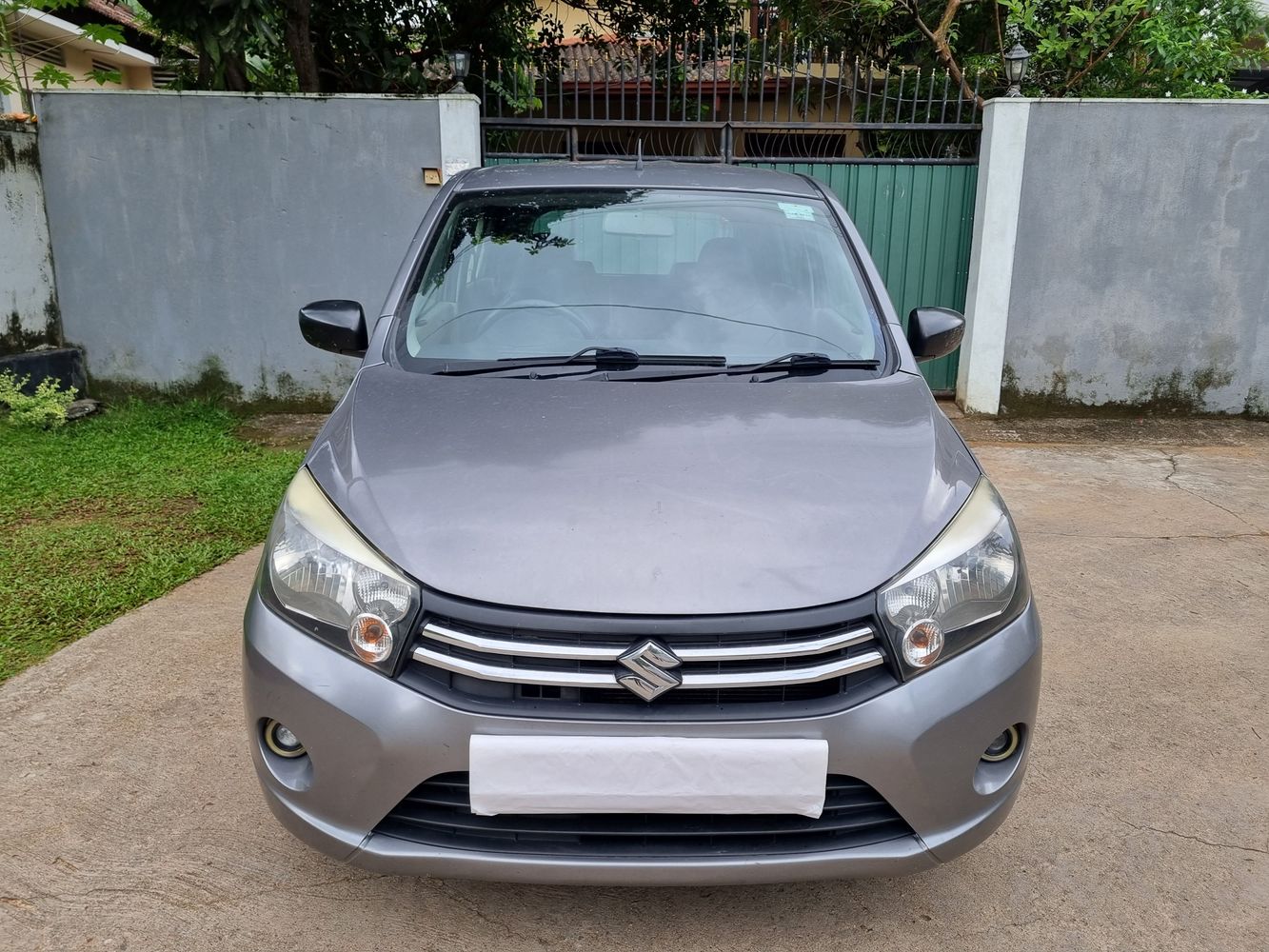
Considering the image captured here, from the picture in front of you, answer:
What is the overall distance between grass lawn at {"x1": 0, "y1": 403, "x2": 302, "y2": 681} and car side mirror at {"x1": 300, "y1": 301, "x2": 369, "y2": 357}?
4.93 feet

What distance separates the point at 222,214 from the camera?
6738 mm

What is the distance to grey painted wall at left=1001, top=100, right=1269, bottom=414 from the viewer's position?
6.82 meters

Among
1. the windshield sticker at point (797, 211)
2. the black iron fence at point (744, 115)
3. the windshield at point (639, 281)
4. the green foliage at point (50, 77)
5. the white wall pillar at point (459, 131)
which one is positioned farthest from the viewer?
the black iron fence at point (744, 115)

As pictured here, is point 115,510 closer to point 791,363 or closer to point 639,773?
point 791,363

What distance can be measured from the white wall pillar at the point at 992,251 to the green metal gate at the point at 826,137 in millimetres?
262

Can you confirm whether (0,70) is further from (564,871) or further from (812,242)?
(564,871)

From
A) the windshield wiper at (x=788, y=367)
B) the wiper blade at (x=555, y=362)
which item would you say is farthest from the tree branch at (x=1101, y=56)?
the wiper blade at (x=555, y=362)

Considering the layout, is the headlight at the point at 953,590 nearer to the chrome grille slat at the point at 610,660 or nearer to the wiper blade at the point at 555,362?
the chrome grille slat at the point at 610,660

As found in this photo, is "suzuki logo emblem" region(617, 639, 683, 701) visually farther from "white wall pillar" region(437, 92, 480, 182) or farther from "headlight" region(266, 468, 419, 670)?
"white wall pillar" region(437, 92, 480, 182)

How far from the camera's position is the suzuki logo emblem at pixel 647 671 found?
183cm

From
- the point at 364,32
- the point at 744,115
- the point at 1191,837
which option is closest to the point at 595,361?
the point at 1191,837

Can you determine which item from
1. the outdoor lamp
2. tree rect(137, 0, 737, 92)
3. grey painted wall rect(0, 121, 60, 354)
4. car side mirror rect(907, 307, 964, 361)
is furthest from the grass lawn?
the outdoor lamp

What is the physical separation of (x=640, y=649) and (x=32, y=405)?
5.87 meters

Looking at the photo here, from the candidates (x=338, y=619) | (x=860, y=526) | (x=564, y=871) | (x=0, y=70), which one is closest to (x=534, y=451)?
(x=338, y=619)
